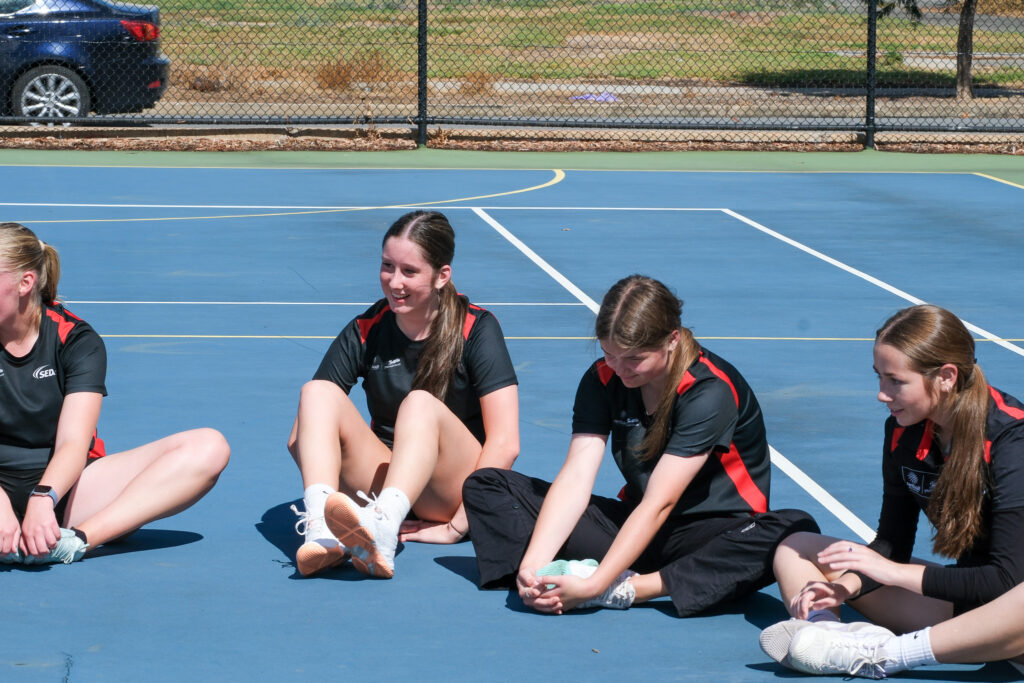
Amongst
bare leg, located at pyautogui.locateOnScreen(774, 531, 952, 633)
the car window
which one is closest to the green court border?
the car window

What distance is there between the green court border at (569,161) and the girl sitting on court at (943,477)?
12227mm

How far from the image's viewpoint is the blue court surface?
3832 mm

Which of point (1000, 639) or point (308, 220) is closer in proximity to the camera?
point (1000, 639)

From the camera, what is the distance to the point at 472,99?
2155cm

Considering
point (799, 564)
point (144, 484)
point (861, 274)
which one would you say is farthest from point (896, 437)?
point (861, 274)

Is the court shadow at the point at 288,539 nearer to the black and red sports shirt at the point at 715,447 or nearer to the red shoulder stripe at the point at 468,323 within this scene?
the red shoulder stripe at the point at 468,323

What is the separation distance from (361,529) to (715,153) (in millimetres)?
13972

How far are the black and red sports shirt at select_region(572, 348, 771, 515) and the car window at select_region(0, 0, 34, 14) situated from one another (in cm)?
1360

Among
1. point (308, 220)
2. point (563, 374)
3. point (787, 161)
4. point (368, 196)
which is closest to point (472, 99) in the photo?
point (787, 161)

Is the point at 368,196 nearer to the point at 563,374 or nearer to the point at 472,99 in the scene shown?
Result: the point at 563,374

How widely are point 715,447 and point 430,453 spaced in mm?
864

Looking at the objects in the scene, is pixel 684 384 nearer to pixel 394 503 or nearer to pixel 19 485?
pixel 394 503

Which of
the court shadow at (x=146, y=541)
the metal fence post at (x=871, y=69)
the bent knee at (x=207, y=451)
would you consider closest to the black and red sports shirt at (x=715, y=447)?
the bent knee at (x=207, y=451)

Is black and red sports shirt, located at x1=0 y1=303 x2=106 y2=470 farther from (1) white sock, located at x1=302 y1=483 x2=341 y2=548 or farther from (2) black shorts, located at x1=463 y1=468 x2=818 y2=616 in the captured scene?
(2) black shorts, located at x1=463 y1=468 x2=818 y2=616
